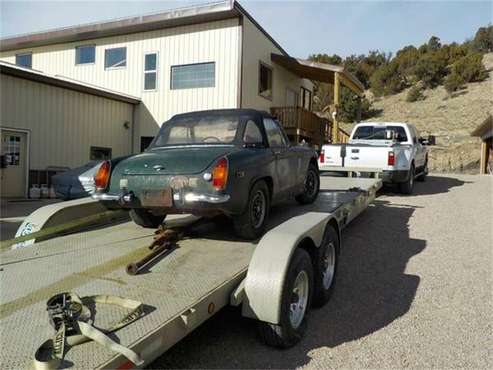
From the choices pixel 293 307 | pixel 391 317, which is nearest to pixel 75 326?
pixel 293 307

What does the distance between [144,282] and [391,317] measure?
252cm

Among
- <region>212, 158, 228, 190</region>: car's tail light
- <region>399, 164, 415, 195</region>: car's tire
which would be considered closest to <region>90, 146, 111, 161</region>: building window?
<region>399, 164, 415, 195</region>: car's tire

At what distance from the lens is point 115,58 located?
724 inches

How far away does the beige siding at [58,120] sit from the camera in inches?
507

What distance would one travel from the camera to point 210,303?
3109 mm

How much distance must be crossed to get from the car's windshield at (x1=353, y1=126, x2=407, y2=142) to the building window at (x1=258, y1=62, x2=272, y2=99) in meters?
5.93

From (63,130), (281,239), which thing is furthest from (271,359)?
(63,130)

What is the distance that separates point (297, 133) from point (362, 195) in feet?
35.2

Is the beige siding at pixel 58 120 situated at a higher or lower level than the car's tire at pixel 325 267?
higher

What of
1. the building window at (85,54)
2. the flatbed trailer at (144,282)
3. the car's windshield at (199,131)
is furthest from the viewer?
the building window at (85,54)

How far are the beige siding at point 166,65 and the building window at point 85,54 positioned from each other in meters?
0.19

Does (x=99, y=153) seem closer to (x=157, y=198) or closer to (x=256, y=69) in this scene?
(x=256, y=69)

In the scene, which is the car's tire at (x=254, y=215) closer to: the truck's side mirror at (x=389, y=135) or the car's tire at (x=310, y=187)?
the car's tire at (x=310, y=187)

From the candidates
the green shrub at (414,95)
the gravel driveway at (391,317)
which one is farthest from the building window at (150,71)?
the green shrub at (414,95)
